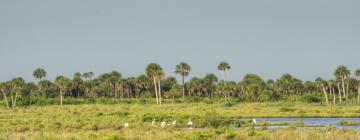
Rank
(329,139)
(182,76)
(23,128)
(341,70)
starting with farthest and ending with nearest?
(182,76)
(341,70)
(23,128)
(329,139)

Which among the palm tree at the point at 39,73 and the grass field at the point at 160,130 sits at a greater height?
the palm tree at the point at 39,73

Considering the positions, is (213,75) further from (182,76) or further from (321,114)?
(321,114)

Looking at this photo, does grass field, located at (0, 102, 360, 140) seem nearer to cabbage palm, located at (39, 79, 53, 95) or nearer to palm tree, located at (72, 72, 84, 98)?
palm tree, located at (72, 72, 84, 98)

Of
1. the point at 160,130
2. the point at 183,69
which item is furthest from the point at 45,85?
the point at 160,130

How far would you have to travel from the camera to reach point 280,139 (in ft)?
83.1

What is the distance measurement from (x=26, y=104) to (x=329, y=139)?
104m

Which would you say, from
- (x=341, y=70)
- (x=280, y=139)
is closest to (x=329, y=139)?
(x=280, y=139)

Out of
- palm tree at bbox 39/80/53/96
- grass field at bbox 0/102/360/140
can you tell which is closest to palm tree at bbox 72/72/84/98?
palm tree at bbox 39/80/53/96

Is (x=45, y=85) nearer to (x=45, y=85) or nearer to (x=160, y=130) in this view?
(x=45, y=85)

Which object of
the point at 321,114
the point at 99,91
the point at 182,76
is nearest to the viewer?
the point at 321,114

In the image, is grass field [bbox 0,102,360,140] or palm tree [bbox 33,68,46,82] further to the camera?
palm tree [bbox 33,68,46,82]

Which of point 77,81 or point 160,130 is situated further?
point 77,81

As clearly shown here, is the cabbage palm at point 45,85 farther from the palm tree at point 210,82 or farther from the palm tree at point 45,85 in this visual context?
the palm tree at point 210,82

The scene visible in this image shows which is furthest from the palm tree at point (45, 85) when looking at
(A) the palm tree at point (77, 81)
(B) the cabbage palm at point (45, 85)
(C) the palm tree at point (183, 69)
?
(C) the palm tree at point (183, 69)
